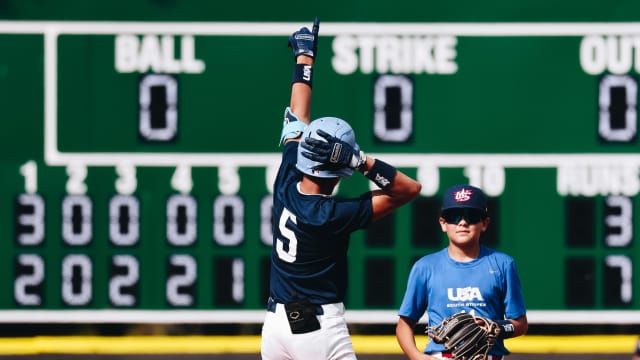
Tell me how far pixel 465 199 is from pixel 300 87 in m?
1.21

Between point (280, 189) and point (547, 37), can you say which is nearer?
point (280, 189)

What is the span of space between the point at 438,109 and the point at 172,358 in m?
2.96

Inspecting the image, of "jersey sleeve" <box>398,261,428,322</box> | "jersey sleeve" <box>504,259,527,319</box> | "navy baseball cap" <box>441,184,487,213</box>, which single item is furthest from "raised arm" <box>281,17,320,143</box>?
"jersey sleeve" <box>504,259,527,319</box>

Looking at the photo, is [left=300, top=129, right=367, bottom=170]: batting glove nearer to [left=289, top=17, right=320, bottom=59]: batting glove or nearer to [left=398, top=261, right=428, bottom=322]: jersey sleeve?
[left=398, top=261, right=428, bottom=322]: jersey sleeve

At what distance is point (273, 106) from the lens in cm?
918

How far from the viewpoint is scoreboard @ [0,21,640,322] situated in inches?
359

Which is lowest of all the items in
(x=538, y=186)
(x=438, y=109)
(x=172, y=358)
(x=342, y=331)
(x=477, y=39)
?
(x=172, y=358)

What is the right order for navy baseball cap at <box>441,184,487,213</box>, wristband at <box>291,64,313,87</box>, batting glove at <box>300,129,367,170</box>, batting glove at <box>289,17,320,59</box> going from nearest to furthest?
batting glove at <box>300,129,367,170</box>, navy baseball cap at <box>441,184,487,213</box>, wristband at <box>291,64,313,87</box>, batting glove at <box>289,17,320,59</box>

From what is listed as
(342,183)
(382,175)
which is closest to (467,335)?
(382,175)

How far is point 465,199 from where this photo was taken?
216 inches

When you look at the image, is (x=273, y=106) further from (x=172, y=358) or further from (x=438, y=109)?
(x=172, y=358)

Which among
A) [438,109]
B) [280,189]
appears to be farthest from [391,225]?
[280,189]

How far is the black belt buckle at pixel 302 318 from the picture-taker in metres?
5.40

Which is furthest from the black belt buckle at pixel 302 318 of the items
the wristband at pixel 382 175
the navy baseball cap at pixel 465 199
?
the navy baseball cap at pixel 465 199
